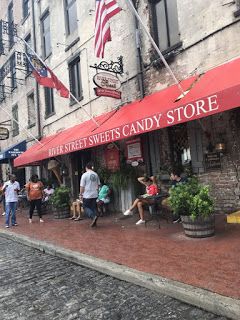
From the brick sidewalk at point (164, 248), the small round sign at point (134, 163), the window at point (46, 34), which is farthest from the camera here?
the window at point (46, 34)

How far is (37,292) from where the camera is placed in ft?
15.9

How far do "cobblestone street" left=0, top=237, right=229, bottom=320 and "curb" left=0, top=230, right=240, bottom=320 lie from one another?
0.25 feet

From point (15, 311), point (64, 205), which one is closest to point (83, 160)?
point (64, 205)

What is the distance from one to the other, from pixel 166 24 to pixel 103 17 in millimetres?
2295

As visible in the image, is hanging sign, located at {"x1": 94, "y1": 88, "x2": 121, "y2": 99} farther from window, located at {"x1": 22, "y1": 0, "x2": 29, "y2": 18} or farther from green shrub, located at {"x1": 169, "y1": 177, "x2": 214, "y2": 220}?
window, located at {"x1": 22, "y1": 0, "x2": 29, "y2": 18}

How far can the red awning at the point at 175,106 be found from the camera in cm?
650

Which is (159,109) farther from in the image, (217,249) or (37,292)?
(37,292)

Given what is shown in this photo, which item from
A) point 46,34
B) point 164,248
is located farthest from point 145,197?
point 46,34

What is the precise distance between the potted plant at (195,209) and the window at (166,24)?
14.9 ft

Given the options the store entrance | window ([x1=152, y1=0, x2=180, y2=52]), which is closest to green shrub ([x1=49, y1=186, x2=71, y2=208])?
the store entrance

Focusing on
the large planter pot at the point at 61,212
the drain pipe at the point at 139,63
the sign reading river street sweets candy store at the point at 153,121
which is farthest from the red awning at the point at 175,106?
the large planter pot at the point at 61,212

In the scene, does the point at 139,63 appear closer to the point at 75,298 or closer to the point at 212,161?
the point at 212,161

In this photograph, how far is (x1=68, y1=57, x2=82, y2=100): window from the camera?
1447 cm

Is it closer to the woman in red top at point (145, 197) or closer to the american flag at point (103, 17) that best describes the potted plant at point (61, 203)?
the woman in red top at point (145, 197)
